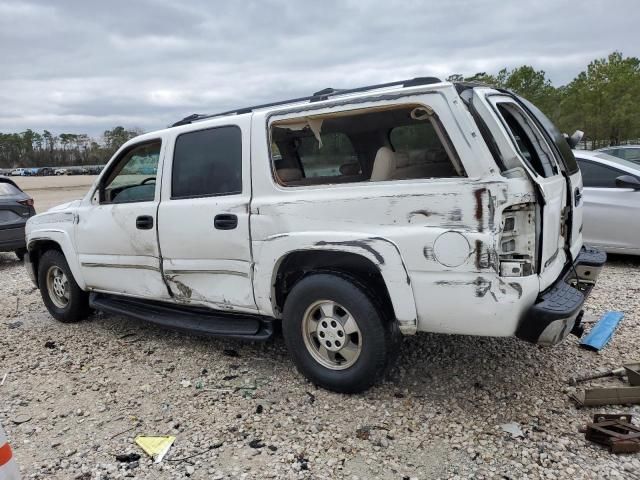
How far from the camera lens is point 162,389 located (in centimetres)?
382

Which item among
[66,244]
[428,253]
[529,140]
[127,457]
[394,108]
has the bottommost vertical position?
[127,457]

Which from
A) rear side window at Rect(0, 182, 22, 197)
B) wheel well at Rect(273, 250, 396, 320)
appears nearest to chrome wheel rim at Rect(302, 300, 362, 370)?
wheel well at Rect(273, 250, 396, 320)

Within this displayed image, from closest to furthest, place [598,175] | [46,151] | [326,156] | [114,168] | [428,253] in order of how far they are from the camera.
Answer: [428,253], [326,156], [114,168], [598,175], [46,151]

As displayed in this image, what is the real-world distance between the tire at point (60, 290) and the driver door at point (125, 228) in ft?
1.36

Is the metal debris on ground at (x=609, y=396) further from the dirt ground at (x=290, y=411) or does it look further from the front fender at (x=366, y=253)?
the front fender at (x=366, y=253)

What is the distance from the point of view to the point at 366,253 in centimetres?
312

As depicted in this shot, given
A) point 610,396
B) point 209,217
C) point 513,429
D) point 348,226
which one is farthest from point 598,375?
point 209,217

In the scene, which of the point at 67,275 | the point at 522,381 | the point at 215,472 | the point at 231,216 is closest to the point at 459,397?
the point at 522,381

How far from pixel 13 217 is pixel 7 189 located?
0.62 metres

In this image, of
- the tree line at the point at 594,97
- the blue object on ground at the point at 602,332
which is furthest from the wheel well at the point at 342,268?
the tree line at the point at 594,97

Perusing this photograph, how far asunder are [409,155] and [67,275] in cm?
361

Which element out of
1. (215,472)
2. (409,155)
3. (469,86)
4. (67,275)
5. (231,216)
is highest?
(469,86)

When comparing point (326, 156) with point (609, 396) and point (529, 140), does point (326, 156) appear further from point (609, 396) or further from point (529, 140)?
point (609, 396)

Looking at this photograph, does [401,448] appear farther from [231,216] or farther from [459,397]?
[231,216]
